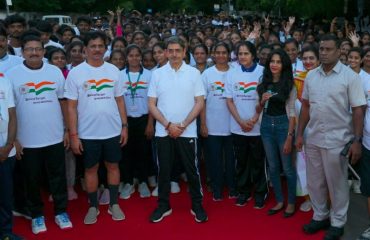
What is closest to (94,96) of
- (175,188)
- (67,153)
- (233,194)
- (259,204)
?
(67,153)

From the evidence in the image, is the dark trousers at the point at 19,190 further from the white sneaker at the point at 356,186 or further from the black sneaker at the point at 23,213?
the white sneaker at the point at 356,186

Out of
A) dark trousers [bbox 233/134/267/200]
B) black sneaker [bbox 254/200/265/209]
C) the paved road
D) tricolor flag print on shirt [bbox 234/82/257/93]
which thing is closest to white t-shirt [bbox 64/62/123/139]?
tricolor flag print on shirt [bbox 234/82/257/93]

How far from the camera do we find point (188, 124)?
178 inches

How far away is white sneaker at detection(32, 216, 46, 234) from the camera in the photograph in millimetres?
4504

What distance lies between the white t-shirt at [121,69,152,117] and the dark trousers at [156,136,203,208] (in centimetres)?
78

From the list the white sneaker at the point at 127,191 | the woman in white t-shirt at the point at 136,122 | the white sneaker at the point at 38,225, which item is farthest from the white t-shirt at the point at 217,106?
the white sneaker at the point at 38,225

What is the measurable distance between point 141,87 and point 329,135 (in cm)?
238

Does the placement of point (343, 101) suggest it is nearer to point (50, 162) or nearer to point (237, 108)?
point (237, 108)

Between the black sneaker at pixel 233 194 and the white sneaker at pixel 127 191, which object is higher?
the white sneaker at pixel 127 191

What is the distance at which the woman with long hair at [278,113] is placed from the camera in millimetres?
4547

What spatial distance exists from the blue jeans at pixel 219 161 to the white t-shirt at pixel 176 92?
0.63 m

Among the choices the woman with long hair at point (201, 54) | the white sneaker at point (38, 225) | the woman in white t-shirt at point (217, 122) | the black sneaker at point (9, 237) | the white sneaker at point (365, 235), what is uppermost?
the woman with long hair at point (201, 54)

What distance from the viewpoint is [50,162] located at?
Answer: 14.9ft

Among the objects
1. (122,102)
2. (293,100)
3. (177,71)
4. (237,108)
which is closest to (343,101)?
(293,100)
